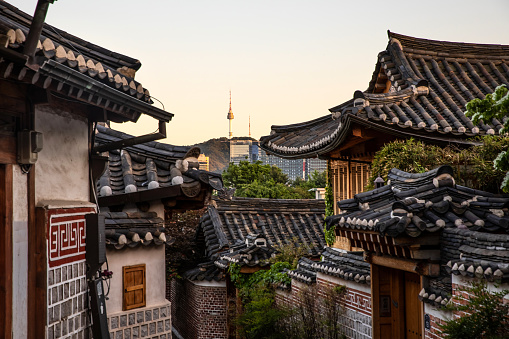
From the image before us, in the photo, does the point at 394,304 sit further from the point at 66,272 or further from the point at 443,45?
the point at 443,45

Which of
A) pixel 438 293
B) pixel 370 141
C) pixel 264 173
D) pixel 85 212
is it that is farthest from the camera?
pixel 264 173

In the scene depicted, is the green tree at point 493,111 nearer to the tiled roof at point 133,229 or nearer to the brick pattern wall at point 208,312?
the tiled roof at point 133,229

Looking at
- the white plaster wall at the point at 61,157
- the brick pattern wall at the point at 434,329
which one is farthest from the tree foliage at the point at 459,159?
the white plaster wall at the point at 61,157

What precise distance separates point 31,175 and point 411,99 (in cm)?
1025

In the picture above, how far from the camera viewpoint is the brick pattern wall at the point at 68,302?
616 centimetres

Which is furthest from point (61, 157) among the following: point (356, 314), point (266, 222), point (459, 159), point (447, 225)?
point (266, 222)

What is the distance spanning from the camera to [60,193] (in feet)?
22.1

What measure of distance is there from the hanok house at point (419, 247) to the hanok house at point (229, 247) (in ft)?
23.8

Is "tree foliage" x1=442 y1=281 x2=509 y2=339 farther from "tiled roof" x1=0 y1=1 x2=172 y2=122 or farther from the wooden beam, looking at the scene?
"tiled roof" x1=0 y1=1 x2=172 y2=122

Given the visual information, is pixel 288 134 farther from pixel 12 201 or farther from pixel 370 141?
pixel 12 201

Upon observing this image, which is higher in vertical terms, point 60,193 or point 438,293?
point 60,193

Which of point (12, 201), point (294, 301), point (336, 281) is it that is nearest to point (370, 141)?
point (336, 281)

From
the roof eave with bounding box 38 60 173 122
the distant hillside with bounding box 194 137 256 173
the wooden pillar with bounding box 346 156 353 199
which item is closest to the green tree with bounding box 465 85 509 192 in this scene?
the roof eave with bounding box 38 60 173 122

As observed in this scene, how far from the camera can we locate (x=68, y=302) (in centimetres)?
666
